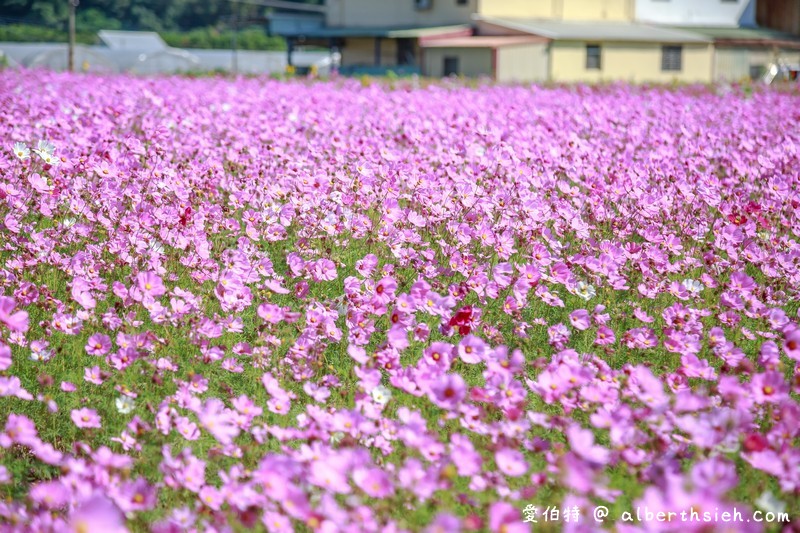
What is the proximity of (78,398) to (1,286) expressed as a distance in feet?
2.20

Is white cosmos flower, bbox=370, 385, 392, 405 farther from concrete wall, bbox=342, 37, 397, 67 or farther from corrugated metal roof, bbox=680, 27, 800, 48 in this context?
concrete wall, bbox=342, 37, 397, 67

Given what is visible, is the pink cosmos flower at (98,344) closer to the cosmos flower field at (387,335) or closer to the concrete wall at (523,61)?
the cosmos flower field at (387,335)

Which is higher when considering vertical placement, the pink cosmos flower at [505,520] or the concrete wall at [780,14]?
the concrete wall at [780,14]

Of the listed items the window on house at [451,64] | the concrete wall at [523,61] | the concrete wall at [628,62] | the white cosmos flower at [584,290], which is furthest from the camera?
the window on house at [451,64]

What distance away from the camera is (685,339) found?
3852 millimetres

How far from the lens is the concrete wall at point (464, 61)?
34.9 metres

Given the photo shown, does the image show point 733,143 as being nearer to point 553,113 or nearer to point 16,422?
point 553,113

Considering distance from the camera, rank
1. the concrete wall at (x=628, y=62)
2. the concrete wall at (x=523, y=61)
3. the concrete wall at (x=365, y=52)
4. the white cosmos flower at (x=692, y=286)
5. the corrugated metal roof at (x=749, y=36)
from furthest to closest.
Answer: the concrete wall at (x=365, y=52) → the corrugated metal roof at (x=749, y=36) → the concrete wall at (x=628, y=62) → the concrete wall at (x=523, y=61) → the white cosmos flower at (x=692, y=286)

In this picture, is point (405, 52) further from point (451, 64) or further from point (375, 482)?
point (375, 482)

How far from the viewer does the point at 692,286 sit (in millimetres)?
4691

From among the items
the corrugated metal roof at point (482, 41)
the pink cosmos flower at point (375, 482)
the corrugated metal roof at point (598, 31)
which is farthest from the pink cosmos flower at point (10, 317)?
the corrugated metal roof at point (598, 31)

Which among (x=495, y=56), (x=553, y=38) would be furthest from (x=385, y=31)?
(x=553, y=38)

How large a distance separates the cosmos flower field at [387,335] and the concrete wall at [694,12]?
3258 cm

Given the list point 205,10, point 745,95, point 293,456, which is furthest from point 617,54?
point 205,10
